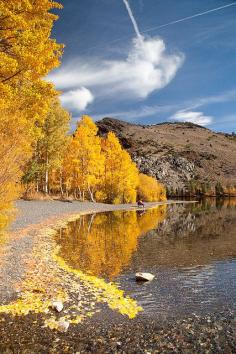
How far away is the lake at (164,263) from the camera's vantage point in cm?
1292

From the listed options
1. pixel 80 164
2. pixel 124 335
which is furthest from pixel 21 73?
pixel 80 164

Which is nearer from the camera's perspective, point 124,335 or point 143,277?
point 124,335

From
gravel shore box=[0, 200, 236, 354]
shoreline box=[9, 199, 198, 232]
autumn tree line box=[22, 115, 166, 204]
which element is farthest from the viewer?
autumn tree line box=[22, 115, 166, 204]

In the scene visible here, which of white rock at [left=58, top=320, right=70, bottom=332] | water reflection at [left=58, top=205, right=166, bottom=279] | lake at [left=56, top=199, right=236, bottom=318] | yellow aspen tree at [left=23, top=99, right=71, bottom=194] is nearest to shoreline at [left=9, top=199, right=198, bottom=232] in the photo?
water reflection at [left=58, top=205, right=166, bottom=279]

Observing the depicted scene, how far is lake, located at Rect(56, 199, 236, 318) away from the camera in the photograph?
42.4ft

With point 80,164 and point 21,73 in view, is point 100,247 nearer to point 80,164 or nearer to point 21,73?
point 21,73

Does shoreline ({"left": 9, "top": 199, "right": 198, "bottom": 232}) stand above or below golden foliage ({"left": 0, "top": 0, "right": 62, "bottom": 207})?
below

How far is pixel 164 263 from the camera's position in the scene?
19.4m

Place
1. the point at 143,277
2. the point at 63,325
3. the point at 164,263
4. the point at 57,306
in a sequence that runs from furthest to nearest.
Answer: the point at 164,263 < the point at 143,277 < the point at 57,306 < the point at 63,325

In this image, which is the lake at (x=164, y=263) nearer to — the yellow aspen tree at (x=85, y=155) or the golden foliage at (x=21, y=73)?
the golden foliage at (x=21, y=73)

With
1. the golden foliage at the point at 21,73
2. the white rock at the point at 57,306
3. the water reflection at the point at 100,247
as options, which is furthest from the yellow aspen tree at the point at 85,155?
the white rock at the point at 57,306

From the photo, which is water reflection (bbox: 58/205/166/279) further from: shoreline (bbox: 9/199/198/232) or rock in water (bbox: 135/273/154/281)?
shoreline (bbox: 9/199/198/232)

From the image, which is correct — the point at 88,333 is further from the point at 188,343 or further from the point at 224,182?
the point at 224,182

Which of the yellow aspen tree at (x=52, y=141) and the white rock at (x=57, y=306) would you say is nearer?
the white rock at (x=57, y=306)
